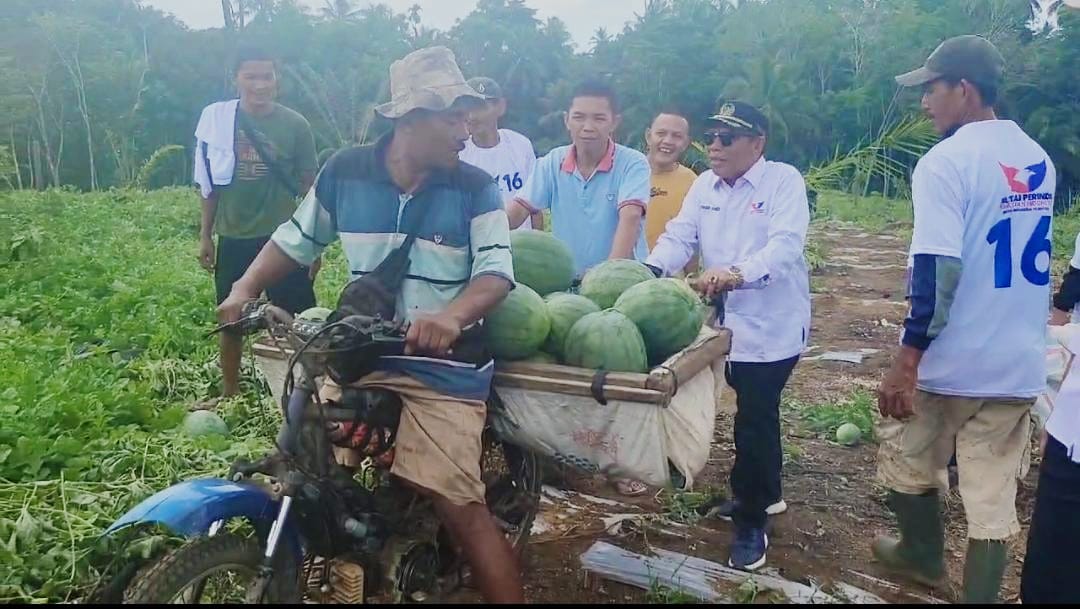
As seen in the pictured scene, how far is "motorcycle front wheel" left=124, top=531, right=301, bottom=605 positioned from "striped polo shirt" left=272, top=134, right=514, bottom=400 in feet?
2.28

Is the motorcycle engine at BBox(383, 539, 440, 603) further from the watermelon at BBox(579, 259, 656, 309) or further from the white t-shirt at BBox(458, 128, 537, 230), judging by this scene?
the white t-shirt at BBox(458, 128, 537, 230)

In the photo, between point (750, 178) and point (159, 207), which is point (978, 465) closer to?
point (750, 178)

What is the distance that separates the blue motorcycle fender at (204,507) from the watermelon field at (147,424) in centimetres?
18

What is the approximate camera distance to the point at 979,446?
3379mm

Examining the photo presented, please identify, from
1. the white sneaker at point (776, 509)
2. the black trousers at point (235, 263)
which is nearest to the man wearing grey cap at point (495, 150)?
the black trousers at point (235, 263)

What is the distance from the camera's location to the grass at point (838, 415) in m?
5.71

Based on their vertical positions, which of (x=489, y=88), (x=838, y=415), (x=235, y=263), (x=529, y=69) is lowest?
(x=838, y=415)

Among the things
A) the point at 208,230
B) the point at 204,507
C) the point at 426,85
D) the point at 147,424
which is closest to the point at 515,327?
the point at 426,85

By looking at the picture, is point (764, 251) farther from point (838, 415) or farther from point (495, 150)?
point (838, 415)

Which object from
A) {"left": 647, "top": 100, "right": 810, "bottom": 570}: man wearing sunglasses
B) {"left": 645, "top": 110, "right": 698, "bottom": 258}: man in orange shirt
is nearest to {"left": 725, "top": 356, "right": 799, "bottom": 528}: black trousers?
{"left": 647, "top": 100, "right": 810, "bottom": 570}: man wearing sunglasses

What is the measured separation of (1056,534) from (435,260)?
1976 mm

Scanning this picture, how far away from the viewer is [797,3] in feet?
127

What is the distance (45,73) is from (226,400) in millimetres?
25674

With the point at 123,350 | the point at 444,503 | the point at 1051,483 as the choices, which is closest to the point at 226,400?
the point at 123,350
